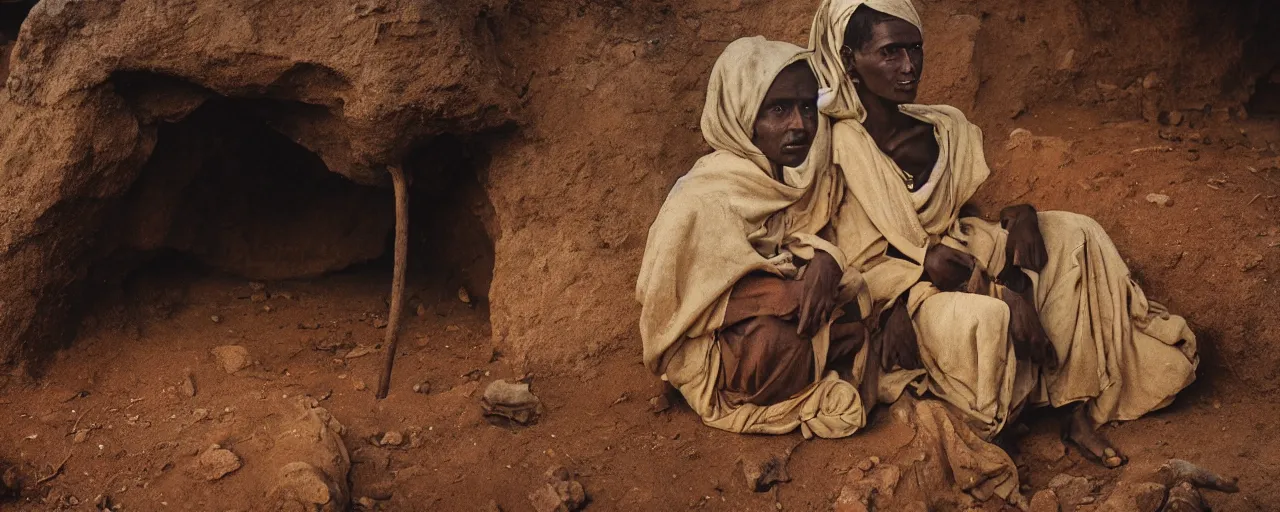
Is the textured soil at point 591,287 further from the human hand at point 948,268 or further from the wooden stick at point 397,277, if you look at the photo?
the human hand at point 948,268

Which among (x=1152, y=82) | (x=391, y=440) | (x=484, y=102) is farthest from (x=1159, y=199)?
(x=391, y=440)

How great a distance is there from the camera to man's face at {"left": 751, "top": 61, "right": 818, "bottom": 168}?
20.3ft

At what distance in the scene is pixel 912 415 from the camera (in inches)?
238

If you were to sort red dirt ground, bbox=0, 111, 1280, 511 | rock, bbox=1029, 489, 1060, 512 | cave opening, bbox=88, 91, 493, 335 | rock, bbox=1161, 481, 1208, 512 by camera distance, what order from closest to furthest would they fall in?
rock, bbox=1161, 481, 1208, 512 < rock, bbox=1029, 489, 1060, 512 < red dirt ground, bbox=0, 111, 1280, 511 < cave opening, bbox=88, 91, 493, 335

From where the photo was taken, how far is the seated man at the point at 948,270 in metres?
6.18

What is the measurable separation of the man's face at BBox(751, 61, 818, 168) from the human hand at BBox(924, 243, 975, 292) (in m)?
0.69

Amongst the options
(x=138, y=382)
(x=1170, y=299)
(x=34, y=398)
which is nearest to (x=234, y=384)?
(x=138, y=382)

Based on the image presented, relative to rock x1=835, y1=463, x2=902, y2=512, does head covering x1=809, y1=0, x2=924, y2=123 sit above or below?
above

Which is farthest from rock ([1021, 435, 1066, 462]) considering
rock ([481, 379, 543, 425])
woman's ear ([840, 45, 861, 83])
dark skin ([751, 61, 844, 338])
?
rock ([481, 379, 543, 425])

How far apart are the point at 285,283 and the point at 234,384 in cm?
101

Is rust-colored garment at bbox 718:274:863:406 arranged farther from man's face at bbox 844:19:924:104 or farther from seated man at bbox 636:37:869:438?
man's face at bbox 844:19:924:104

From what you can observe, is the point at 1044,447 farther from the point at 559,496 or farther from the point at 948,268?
the point at 559,496

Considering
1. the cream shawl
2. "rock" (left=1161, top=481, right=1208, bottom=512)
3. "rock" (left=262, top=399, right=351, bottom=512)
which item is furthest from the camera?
the cream shawl

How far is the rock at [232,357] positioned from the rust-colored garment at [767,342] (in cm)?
220
